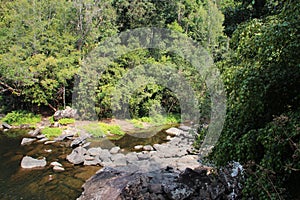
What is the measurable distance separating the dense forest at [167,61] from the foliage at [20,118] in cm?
89

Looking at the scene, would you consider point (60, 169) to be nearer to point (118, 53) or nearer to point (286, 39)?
point (286, 39)

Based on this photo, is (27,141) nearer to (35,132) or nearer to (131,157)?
(35,132)

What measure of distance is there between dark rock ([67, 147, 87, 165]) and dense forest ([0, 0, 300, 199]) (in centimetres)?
442

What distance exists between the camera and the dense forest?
2.88 meters

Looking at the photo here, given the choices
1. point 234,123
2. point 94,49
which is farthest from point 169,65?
point 234,123

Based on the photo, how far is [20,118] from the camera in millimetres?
15391

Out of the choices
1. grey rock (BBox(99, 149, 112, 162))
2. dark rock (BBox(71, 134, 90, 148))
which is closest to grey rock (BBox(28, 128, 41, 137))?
dark rock (BBox(71, 134, 90, 148))

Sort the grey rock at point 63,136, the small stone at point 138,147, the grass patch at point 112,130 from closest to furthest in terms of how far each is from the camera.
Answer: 1. the small stone at point 138,147
2. the grey rock at point 63,136
3. the grass patch at point 112,130

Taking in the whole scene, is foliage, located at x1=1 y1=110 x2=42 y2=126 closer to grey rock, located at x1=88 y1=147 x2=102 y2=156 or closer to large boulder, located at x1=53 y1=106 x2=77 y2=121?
large boulder, located at x1=53 y1=106 x2=77 y2=121

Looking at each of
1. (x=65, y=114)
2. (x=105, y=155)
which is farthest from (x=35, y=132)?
(x=105, y=155)

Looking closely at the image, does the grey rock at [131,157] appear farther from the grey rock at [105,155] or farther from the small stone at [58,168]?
the small stone at [58,168]

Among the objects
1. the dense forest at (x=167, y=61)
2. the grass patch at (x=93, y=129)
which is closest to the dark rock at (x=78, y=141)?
the grass patch at (x=93, y=129)

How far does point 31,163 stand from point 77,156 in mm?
1472

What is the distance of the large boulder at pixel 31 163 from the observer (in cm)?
891
